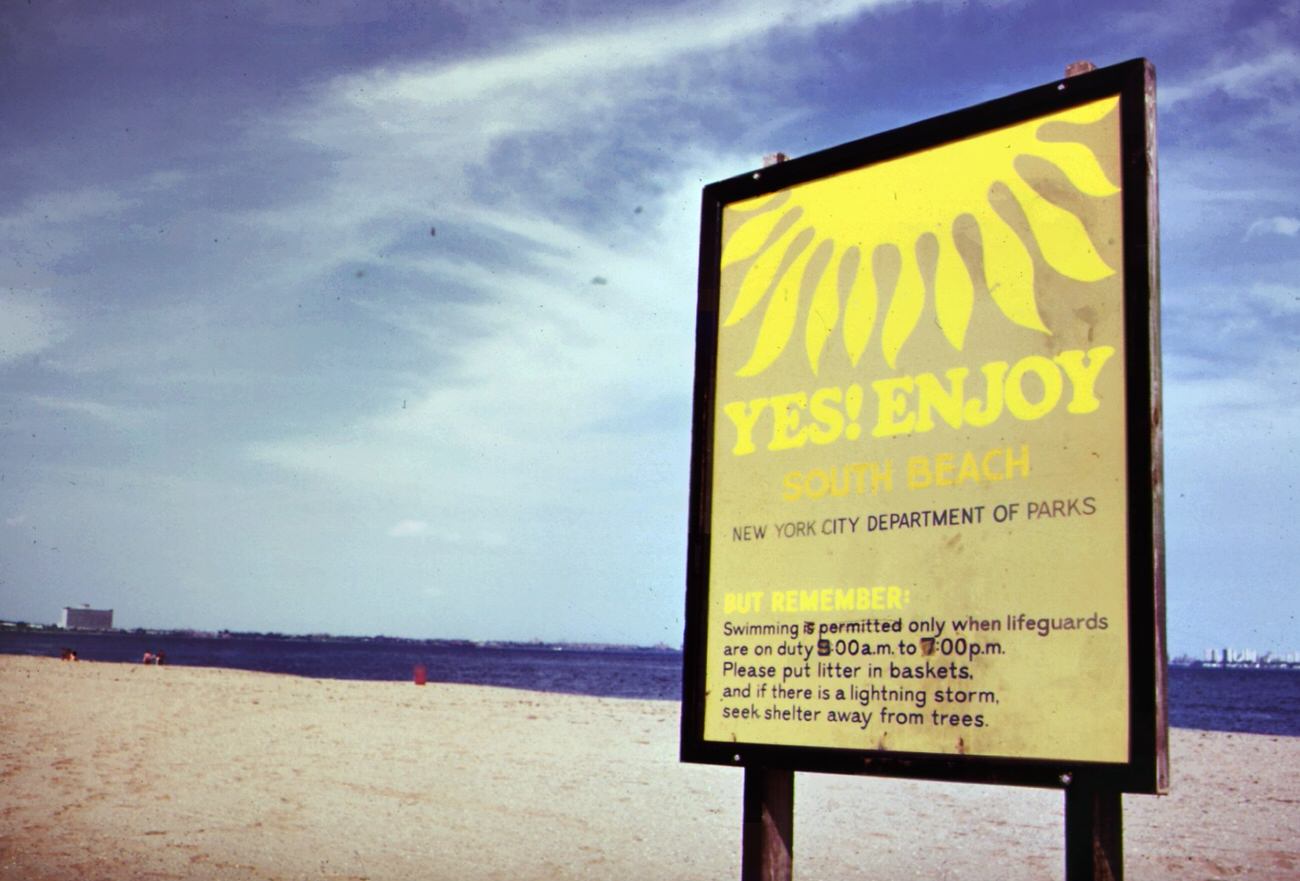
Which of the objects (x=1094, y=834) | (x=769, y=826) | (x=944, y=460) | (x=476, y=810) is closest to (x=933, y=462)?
(x=944, y=460)

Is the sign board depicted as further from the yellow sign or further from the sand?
the sand

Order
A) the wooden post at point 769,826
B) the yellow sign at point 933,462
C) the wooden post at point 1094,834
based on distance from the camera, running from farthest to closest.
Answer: the wooden post at point 769,826 → the yellow sign at point 933,462 → the wooden post at point 1094,834

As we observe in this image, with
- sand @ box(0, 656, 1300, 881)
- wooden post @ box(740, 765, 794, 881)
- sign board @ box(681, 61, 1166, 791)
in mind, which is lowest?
sand @ box(0, 656, 1300, 881)

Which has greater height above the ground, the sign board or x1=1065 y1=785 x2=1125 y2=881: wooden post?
the sign board

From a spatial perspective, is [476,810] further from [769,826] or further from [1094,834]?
[1094,834]

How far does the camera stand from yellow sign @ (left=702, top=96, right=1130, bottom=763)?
2809mm

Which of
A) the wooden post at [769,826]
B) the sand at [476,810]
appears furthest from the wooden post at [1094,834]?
the sand at [476,810]

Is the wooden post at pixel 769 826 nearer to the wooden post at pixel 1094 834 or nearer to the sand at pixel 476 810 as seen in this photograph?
the wooden post at pixel 1094 834

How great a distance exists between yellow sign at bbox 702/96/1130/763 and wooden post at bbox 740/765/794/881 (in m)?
0.17

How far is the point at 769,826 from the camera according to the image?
350 cm

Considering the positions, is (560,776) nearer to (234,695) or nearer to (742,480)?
(742,480)

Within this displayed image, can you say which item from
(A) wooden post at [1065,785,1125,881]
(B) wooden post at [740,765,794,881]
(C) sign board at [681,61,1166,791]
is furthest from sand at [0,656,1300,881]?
(A) wooden post at [1065,785,1125,881]

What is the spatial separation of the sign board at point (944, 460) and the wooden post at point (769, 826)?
5.9 inches

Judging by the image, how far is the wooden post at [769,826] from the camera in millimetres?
3469
